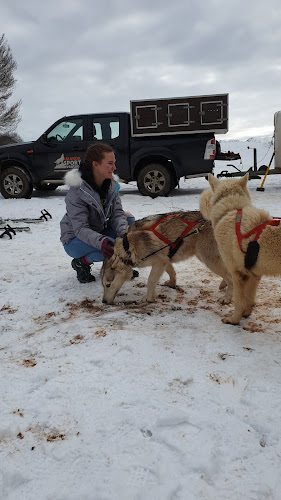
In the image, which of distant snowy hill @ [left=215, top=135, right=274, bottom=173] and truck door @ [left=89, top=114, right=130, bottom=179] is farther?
distant snowy hill @ [left=215, top=135, right=274, bottom=173]

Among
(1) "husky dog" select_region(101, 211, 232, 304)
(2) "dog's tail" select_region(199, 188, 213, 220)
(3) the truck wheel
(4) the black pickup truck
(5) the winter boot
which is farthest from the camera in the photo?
(3) the truck wheel

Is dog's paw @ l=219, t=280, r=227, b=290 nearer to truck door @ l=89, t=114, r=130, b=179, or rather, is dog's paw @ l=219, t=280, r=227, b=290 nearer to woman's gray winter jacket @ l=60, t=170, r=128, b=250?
woman's gray winter jacket @ l=60, t=170, r=128, b=250

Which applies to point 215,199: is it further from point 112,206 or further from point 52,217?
point 52,217

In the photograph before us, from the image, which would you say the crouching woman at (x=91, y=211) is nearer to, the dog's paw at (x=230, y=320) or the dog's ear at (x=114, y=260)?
the dog's ear at (x=114, y=260)

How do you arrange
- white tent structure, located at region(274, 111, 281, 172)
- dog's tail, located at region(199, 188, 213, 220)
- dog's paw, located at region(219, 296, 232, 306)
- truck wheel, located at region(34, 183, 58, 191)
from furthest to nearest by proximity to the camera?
truck wheel, located at region(34, 183, 58, 191) < white tent structure, located at region(274, 111, 281, 172) < dog's paw, located at region(219, 296, 232, 306) < dog's tail, located at region(199, 188, 213, 220)

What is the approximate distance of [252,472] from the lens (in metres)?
1.67

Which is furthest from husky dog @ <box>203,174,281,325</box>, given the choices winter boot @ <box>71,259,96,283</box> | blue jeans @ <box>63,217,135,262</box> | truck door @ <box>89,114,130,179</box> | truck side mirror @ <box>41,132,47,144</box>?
truck side mirror @ <box>41,132,47,144</box>

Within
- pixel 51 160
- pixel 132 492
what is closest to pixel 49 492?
pixel 132 492

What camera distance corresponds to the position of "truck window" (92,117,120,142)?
9.82 m

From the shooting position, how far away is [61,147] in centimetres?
993

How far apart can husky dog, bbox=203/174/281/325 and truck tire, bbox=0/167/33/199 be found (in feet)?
26.6

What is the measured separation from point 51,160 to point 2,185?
1.71 metres

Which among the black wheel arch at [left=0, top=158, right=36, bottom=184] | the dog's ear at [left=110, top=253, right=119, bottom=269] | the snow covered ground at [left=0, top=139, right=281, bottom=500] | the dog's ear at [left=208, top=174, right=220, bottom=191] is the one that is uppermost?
the black wheel arch at [left=0, top=158, right=36, bottom=184]

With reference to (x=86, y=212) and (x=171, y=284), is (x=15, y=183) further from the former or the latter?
(x=171, y=284)
